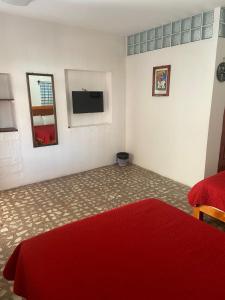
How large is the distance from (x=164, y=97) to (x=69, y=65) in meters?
1.72

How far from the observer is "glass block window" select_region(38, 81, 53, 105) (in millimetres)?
3658

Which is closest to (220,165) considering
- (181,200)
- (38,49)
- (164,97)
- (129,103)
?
(181,200)

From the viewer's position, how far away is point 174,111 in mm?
3770

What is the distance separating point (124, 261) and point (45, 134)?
2.93 meters

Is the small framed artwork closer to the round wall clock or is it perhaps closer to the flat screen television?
the round wall clock

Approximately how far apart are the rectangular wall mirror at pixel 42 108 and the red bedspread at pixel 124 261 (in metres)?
2.42

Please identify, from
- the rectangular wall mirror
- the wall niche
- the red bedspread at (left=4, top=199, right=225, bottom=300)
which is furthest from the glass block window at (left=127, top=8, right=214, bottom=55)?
the red bedspread at (left=4, top=199, right=225, bottom=300)

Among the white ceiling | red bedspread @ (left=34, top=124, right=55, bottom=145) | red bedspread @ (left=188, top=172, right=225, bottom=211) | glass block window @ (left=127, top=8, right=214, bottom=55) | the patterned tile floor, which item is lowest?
the patterned tile floor

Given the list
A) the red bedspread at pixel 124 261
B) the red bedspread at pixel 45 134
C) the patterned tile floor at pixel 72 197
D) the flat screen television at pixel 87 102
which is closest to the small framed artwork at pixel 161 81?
the flat screen television at pixel 87 102

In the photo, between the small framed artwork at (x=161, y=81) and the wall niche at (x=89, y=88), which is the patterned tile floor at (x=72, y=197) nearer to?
the wall niche at (x=89, y=88)

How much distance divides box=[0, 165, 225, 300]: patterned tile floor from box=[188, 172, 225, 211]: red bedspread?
0.41 meters

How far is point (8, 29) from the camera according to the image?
3.23 m

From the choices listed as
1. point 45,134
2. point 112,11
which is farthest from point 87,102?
point 112,11

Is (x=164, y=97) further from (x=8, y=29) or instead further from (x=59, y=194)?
(x=8, y=29)
